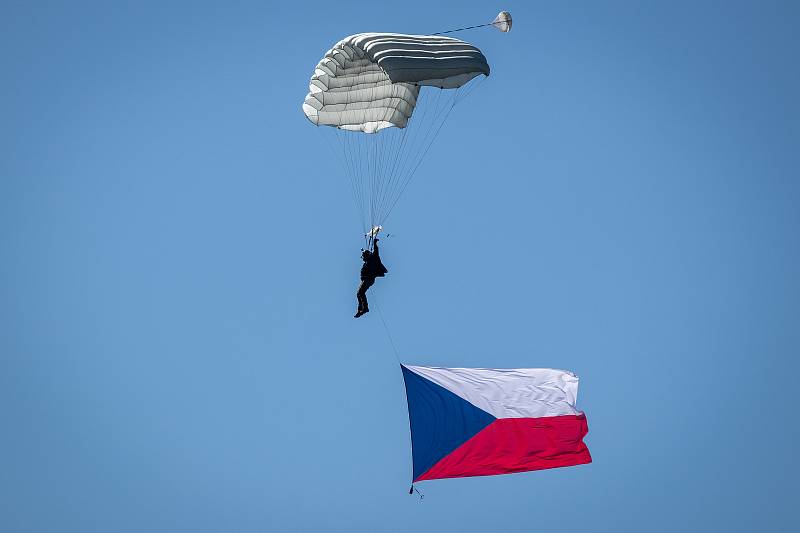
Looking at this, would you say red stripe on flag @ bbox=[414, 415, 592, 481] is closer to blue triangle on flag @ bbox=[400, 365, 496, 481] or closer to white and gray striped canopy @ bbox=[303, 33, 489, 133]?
blue triangle on flag @ bbox=[400, 365, 496, 481]

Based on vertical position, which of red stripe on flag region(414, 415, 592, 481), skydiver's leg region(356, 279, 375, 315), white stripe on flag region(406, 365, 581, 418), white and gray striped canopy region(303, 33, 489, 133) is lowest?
red stripe on flag region(414, 415, 592, 481)

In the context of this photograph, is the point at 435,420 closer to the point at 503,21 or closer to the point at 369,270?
the point at 369,270

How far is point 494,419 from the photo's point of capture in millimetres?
34594

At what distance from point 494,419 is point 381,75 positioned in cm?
912

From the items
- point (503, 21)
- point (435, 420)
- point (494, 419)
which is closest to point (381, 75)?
point (503, 21)

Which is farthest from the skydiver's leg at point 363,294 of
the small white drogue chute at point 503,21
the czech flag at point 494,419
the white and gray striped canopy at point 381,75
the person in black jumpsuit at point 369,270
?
the small white drogue chute at point 503,21

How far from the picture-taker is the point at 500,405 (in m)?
34.9

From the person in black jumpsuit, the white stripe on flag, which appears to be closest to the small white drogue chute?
the person in black jumpsuit

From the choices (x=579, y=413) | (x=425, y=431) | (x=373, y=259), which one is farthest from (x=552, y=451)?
(x=373, y=259)

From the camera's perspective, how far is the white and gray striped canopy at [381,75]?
32594 mm

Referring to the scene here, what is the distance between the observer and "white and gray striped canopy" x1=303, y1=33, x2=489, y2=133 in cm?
3259

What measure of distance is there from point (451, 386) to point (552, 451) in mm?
2976

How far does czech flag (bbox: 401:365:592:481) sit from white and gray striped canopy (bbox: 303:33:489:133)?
265 inches

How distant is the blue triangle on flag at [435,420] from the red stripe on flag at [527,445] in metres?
0.30
